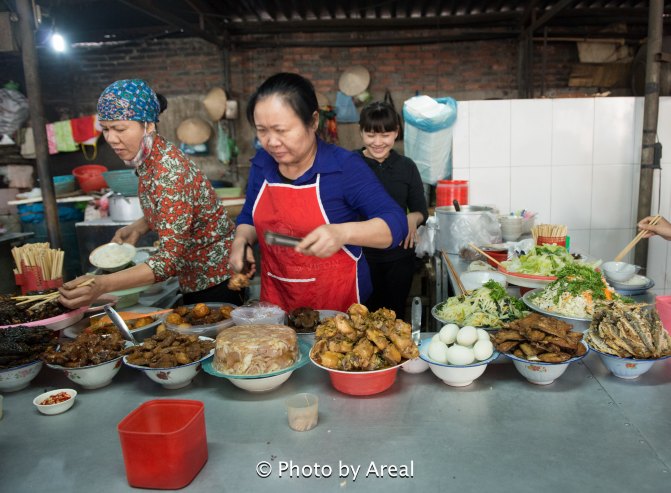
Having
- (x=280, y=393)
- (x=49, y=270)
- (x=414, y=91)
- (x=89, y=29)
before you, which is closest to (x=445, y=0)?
(x=414, y=91)

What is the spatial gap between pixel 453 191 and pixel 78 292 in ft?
10.5

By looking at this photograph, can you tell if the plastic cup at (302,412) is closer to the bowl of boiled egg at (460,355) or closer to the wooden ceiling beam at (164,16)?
the bowl of boiled egg at (460,355)

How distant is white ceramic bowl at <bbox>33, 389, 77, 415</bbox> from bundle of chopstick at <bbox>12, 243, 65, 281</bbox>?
1190 millimetres

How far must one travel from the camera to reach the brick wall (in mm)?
7652

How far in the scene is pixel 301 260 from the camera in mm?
2420

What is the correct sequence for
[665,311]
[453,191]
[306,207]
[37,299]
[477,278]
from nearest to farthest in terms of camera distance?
1. [665,311]
2. [37,299]
3. [306,207]
4. [477,278]
5. [453,191]

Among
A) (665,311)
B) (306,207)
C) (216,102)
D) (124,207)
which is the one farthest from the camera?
(216,102)

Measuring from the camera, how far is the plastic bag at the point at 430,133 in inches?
185

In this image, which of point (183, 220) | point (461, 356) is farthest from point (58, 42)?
point (461, 356)

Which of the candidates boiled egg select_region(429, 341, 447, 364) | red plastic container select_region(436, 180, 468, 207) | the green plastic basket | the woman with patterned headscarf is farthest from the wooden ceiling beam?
boiled egg select_region(429, 341, 447, 364)

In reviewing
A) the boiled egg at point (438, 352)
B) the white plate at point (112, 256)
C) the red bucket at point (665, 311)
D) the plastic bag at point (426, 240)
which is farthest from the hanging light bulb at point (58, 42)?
the red bucket at point (665, 311)

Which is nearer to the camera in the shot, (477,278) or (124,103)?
(124,103)

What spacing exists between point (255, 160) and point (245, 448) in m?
1.46

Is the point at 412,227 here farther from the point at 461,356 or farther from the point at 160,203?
the point at 461,356
